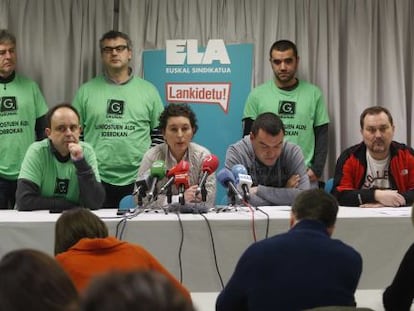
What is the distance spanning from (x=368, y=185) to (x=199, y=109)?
189cm

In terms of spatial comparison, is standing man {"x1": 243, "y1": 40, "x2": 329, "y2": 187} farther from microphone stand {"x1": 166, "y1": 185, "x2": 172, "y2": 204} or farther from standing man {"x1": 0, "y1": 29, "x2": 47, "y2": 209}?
microphone stand {"x1": 166, "y1": 185, "x2": 172, "y2": 204}

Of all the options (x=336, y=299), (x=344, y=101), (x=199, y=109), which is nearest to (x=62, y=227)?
(x=336, y=299)

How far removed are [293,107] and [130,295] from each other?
4.37 m

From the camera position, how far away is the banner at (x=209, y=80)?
17.5 feet

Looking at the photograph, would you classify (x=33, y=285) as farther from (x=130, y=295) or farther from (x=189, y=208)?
(x=189, y=208)

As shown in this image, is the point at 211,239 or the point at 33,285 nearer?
the point at 33,285

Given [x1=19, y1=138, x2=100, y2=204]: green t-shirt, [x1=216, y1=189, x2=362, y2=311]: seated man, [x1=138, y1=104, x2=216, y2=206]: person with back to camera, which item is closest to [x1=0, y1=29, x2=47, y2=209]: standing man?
[x1=19, y1=138, x2=100, y2=204]: green t-shirt

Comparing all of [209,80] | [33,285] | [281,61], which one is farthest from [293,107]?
[33,285]

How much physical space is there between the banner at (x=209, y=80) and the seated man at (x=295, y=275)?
3.40 metres

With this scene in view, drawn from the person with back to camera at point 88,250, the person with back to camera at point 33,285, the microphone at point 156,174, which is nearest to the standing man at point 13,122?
the microphone at point 156,174

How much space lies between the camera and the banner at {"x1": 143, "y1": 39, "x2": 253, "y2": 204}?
17.5 feet

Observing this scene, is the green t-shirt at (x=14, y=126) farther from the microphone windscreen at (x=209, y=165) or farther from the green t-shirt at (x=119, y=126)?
the microphone windscreen at (x=209, y=165)

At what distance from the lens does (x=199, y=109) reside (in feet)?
17.6

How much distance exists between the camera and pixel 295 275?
1844mm
